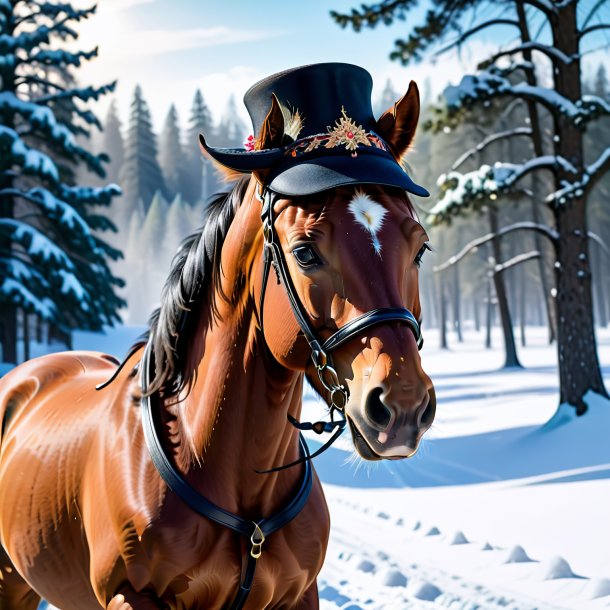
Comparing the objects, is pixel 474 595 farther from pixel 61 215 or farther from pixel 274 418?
pixel 61 215

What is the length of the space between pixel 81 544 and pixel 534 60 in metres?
13.6

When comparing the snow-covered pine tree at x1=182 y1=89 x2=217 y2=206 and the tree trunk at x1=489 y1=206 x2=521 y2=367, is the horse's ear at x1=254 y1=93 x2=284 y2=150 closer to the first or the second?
the tree trunk at x1=489 y1=206 x2=521 y2=367

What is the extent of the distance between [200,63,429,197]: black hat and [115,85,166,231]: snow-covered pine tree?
179 ft

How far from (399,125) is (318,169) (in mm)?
451

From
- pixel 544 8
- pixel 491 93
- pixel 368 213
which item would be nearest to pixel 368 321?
pixel 368 213

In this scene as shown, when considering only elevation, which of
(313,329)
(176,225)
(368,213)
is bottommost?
(313,329)

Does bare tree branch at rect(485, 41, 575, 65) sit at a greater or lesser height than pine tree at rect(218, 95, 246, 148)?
lesser

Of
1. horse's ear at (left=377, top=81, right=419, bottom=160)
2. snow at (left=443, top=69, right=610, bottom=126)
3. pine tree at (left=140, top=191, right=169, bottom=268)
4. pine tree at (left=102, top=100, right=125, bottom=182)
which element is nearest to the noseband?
horse's ear at (left=377, top=81, right=419, bottom=160)

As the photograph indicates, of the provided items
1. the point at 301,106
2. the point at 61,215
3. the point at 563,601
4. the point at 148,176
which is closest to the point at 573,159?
the point at 563,601

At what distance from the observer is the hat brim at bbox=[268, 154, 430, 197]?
6.13 ft

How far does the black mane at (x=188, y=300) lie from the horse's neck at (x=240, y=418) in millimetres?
135

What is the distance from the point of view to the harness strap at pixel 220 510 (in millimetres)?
2037

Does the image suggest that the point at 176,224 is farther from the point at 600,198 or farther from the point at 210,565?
the point at 210,565

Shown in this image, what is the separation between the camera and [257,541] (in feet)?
6.71
